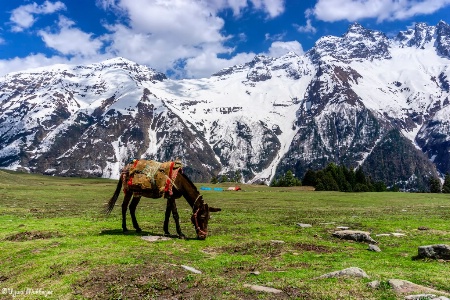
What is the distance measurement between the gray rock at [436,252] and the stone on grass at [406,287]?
5480 mm

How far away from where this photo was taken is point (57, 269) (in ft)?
49.3

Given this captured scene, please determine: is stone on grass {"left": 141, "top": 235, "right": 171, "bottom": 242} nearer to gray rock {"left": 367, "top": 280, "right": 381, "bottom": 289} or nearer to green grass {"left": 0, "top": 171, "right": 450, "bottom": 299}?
green grass {"left": 0, "top": 171, "right": 450, "bottom": 299}

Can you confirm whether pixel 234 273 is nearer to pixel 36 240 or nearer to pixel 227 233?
pixel 227 233

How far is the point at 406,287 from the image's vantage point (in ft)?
41.0

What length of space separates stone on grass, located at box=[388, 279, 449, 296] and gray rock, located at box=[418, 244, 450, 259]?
18.0 feet

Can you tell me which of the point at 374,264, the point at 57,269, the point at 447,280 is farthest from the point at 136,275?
the point at 447,280

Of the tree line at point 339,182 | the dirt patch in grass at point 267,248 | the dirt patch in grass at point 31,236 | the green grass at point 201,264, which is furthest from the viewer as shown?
the tree line at point 339,182

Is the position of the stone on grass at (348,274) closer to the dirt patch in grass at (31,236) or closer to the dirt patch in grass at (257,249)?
the dirt patch in grass at (257,249)

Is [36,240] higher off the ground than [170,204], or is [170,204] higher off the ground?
[170,204]

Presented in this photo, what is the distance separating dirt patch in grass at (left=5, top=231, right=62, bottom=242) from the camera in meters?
21.6

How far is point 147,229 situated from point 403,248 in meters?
16.6

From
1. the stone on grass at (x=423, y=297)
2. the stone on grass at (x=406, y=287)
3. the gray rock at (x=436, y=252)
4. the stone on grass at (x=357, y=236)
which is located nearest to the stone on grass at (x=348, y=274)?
the stone on grass at (x=406, y=287)

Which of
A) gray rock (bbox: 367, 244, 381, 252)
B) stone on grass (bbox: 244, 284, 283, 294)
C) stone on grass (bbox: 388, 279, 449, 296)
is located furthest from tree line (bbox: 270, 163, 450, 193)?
stone on grass (bbox: 244, 284, 283, 294)

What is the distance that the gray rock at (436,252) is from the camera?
1727 cm
